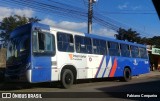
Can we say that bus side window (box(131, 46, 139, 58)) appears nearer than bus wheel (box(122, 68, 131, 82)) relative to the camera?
No

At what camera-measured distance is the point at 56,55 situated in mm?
15047

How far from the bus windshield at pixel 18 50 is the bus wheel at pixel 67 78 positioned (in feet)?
7.51

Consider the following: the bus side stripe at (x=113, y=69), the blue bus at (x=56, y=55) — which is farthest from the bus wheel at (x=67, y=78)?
the bus side stripe at (x=113, y=69)

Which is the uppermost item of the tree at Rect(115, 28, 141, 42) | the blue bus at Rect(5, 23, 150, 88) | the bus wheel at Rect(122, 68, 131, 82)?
the tree at Rect(115, 28, 141, 42)

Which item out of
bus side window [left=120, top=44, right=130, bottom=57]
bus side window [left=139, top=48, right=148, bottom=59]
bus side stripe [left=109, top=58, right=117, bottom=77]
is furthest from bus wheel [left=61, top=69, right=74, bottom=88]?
bus side window [left=139, top=48, right=148, bottom=59]

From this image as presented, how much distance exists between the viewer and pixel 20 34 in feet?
48.7

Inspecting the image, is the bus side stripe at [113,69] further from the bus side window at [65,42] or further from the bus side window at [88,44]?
the bus side window at [65,42]

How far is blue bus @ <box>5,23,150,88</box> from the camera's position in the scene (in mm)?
14000

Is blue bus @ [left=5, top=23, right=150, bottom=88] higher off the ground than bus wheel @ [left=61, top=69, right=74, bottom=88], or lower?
higher

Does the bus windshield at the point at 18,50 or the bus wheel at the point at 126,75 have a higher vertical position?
the bus windshield at the point at 18,50

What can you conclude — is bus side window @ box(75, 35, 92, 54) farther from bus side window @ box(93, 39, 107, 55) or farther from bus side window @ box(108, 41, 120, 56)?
bus side window @ box(108, 41, 120, 56)

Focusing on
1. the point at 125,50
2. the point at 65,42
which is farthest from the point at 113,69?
the point at 65,42

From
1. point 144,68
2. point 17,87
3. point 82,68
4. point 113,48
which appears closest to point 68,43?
point 82,68

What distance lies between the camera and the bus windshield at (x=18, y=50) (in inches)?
556
